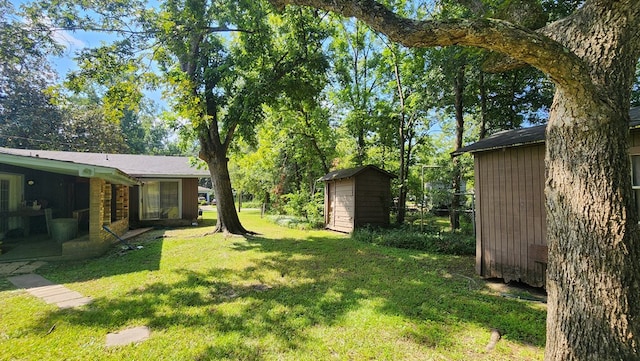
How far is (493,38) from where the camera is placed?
2111 mm

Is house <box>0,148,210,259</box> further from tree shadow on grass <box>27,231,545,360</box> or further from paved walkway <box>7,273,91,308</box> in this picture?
tree shadow on grass <box>27,231,545,360</box>

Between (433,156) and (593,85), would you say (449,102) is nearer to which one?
(433,156)

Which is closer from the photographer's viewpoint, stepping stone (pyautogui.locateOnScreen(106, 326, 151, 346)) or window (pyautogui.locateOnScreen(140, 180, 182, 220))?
stepping stone (pyautogui.locateOnScreen(106, 326, 151, 346))

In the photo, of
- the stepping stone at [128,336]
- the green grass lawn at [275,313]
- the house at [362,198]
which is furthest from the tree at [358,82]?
the stepping stone at [128,336]

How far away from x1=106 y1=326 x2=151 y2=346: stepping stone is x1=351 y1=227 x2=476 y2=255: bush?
Answer: 658 cm

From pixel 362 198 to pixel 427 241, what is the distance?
3.38 m

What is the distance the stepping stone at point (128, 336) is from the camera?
3.12 meters

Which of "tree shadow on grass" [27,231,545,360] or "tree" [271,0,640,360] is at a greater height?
"tree" [271,0,640,360]

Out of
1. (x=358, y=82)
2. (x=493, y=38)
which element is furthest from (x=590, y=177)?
(x=358, y=82)

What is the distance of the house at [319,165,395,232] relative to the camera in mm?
11023

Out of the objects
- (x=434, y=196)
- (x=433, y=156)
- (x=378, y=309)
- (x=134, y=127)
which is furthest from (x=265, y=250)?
(x=134, y=127)

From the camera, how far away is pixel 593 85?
6.66 ft

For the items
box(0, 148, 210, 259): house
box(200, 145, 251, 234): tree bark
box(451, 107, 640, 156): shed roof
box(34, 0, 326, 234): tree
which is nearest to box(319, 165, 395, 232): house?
box(34, 0, 326, 234): tree

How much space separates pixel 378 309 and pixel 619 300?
246 centimetres
